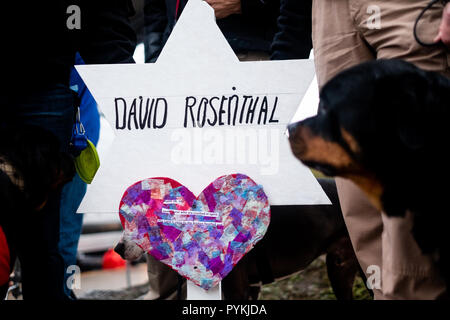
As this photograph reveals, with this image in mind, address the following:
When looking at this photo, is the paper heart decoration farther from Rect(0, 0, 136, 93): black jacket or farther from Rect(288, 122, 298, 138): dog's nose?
Rect(0, 0, 136, 93): black jacket

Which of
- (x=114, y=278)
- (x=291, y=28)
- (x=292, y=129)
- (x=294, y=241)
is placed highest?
(x=291, y=28)

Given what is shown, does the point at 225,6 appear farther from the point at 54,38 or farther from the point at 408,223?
the point at 408,223

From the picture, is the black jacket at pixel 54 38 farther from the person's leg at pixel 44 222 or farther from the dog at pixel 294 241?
the dog at pixel 294 241

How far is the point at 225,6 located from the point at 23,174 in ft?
3.88

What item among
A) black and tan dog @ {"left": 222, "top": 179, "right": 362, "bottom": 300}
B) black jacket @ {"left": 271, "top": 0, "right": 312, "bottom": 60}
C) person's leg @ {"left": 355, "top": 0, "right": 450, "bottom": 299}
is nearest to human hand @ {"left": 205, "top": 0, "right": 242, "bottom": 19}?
black jacket @ {"left": 271, "top": 0, "right": 312, "bottom": 60}

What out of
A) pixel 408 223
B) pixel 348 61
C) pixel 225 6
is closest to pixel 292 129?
pixel 348 61

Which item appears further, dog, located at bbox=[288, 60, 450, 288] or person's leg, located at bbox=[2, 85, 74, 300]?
person's leg, located at bbox=[2, 85, 74, 300]

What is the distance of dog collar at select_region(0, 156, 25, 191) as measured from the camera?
1777mm

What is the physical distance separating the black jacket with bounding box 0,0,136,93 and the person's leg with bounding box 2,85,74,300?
2.7 inches

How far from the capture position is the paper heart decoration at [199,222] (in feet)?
5.65

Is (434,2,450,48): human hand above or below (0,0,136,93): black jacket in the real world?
below

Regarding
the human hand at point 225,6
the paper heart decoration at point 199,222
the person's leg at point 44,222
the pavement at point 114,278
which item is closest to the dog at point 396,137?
the paper heart decoration at point 199,222

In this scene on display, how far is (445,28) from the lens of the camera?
129 centimetres

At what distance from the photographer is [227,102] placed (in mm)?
1727
